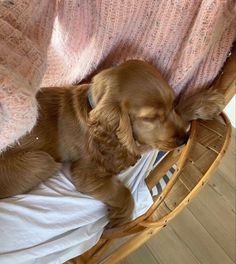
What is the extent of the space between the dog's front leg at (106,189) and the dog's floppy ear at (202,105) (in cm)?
25

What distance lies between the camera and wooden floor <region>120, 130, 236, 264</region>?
1521mm

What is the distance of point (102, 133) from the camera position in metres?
0.96

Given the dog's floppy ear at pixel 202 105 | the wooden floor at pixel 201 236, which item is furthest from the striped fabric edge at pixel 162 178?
the wooden floor at pixel 201 236

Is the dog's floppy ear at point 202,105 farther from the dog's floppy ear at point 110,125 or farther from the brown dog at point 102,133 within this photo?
the dog's floppy ear at point 110,125

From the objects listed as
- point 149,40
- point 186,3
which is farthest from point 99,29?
point 186,3

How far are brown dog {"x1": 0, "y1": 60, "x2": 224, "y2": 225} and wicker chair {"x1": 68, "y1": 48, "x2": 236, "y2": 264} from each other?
0.13 feet

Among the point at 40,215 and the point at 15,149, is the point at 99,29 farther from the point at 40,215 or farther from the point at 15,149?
the point at 40,215

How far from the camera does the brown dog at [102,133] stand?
36.1 inches

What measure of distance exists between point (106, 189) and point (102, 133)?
0.14 meters

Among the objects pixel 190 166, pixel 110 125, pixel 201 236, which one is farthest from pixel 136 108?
pixel 201 236

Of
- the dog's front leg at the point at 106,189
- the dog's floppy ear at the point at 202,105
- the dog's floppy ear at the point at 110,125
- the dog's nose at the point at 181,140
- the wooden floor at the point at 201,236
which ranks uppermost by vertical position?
the dog's floppy ear at the point at 202,105

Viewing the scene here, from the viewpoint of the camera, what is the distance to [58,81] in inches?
46.4

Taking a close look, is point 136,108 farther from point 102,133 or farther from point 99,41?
point 99,41

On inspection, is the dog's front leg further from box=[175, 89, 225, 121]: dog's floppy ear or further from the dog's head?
box=[175, 89, 225, 121]: dog's floppy ear
